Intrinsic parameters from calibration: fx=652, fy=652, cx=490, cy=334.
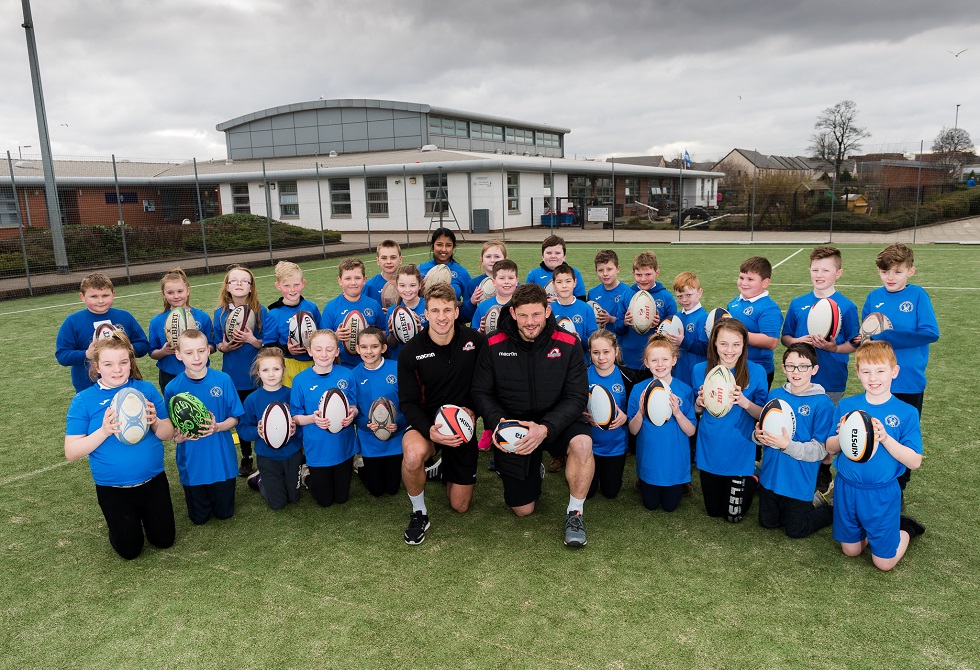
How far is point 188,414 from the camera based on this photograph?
3.91 m

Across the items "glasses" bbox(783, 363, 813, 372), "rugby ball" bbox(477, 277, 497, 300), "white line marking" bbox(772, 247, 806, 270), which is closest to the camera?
"glasses" bbox(783, 363, 813, 372)

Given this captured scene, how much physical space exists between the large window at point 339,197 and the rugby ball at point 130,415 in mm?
29479

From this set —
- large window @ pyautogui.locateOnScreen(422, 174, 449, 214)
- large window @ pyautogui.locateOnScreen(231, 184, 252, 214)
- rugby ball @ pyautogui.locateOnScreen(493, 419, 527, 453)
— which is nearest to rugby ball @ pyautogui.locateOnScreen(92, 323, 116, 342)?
rugby ball @ pyautogui.locateOnScreen(493, 419, 527, 453)

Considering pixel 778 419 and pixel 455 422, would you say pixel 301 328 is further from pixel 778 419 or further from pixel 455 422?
pixel 778 419

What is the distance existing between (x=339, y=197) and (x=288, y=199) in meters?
3.01

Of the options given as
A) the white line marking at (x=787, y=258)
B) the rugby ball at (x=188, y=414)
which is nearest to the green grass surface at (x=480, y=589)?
the rugby ball at (x=188, y=414)

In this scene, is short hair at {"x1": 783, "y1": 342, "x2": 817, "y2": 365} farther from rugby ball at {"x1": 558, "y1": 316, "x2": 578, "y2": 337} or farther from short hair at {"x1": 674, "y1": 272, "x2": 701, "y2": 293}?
rugby ball at {"x1": 558, "y1": 316, "x2": 578, "y2": 337}

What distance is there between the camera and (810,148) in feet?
168

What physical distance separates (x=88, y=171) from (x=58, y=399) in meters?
27.3

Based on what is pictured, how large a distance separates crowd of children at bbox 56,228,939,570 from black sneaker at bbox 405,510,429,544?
58 centimetres

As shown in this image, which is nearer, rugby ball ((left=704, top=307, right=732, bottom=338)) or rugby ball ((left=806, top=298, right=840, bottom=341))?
rugby ball ((left=806, top=298, right=840, bottom=341))

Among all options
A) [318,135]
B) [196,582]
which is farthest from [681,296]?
[318,135]

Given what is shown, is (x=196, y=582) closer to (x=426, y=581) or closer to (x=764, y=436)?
(x=426, y=581)

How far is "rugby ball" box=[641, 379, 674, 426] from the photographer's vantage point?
4059mm
